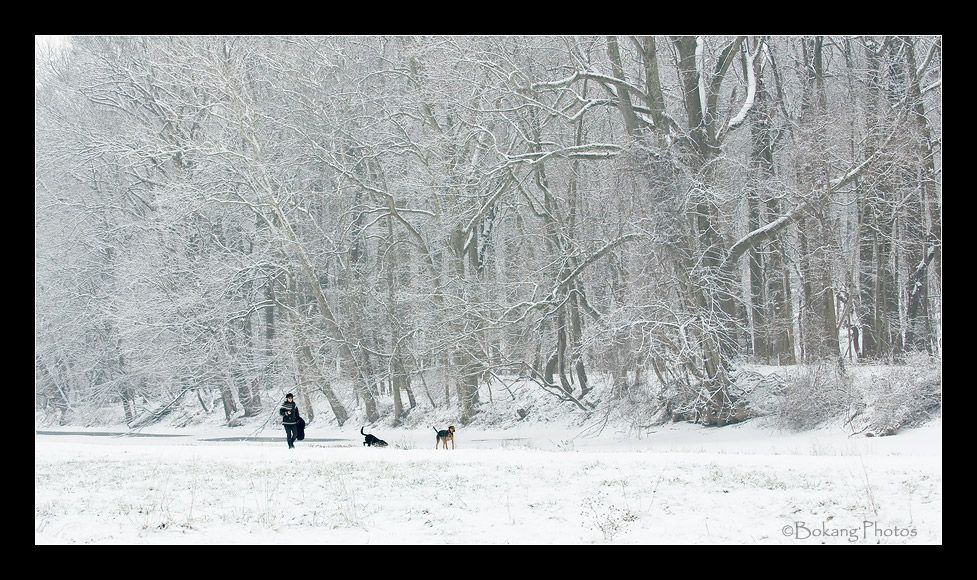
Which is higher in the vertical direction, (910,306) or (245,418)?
(910,306)

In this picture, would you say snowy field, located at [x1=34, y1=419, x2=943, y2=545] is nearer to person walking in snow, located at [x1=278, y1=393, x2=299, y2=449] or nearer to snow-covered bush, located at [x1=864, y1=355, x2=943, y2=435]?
snow-covered bush, located at [x1=864, y1=355, x2=943, y2=435]

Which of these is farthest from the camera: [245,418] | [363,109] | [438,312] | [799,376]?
[245,418]

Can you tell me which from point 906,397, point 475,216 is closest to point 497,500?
point 906,397

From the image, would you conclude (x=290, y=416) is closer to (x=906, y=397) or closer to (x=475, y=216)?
(x=475, y=216)

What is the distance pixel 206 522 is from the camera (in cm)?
847

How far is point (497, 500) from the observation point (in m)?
9.31

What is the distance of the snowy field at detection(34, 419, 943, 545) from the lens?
773cm

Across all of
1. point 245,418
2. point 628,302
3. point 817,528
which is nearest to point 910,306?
point 628,302

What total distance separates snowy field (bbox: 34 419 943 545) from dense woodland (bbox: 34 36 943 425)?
9.38 meters

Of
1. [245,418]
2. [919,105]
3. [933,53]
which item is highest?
[933,53]

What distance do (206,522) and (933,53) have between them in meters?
22.9

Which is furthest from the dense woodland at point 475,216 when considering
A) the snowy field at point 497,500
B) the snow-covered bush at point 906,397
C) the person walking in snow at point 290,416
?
the snowy field at point 497,500

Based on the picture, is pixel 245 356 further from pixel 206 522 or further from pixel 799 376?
pixel 206 522

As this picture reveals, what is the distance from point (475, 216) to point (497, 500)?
1755cm
